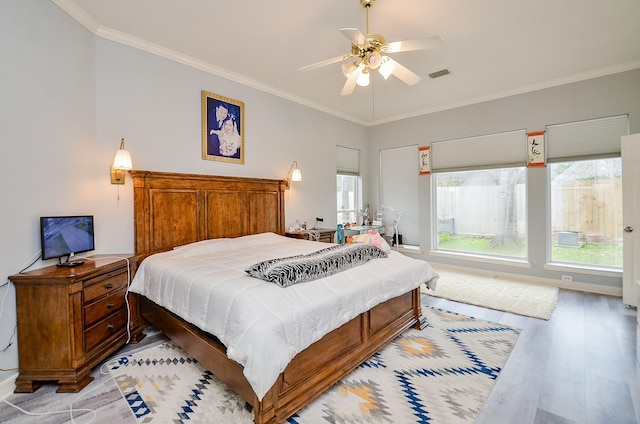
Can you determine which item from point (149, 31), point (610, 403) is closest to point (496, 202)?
point (610, 403)

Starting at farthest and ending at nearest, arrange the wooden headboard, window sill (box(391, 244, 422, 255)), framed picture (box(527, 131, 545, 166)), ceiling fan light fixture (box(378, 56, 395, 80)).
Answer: window sill (box(391, 244, 422, 255)), framed picture (box(527, 131, 545, 166)), the wooden headboard, ceiling fan light fixture (box(378, 56, 395, 80))

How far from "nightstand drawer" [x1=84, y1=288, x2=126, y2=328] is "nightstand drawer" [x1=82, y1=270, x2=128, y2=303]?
0.17 feet

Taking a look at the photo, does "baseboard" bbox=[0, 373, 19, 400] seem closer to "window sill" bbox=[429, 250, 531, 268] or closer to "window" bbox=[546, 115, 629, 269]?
"window sill" bbox=[429, 250, 531, 268]

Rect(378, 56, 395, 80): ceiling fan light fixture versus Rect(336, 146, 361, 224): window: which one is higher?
Rect(378, 56, 395, 80): ceiling fan light fixture

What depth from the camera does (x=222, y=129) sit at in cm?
377

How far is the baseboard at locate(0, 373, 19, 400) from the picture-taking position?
1900 millimetres

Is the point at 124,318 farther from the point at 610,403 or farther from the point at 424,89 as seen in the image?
the point at 424,89

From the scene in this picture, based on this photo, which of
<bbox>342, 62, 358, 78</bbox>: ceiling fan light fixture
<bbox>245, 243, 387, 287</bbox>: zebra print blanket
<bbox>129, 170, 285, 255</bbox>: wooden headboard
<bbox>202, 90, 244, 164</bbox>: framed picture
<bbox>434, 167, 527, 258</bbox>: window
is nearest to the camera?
<bbox>245, 243, 387, 287</bbox>: zebra print blanket

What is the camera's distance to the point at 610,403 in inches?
71.5

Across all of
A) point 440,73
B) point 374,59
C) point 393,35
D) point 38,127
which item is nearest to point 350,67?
point 374,59

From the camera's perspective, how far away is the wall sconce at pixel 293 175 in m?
4.47

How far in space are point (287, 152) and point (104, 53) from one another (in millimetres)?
2468

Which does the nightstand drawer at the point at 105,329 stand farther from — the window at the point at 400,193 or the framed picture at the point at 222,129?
the window at the point at 400,193

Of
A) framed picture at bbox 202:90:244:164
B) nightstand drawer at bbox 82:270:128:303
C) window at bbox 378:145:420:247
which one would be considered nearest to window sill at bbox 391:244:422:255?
window at bbox 378:145:420:247
